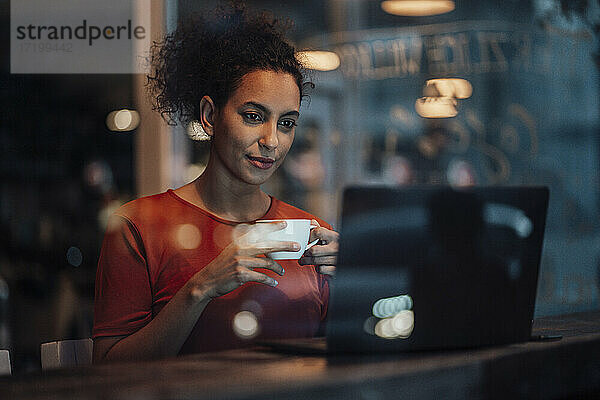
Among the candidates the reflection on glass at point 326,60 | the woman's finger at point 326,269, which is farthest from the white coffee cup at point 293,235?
the reflection on glass at point 326,60

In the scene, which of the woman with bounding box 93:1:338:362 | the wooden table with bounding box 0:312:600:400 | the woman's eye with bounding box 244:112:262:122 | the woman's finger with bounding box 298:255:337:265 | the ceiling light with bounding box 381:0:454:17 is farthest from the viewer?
the ceiling light with bounding box 381:0:454:17

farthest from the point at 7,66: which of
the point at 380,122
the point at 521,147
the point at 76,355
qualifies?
the point at 521,147

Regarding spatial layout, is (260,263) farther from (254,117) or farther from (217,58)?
(217,58)

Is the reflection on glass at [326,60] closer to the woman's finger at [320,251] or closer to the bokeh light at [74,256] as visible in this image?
the bokeh light at [74,256]

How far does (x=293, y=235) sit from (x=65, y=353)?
0.58 meters

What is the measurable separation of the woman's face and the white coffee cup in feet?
1.54

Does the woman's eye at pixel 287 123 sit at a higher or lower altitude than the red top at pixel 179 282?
higher

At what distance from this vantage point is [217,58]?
1777 mm

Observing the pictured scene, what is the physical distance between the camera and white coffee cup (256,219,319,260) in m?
1.16

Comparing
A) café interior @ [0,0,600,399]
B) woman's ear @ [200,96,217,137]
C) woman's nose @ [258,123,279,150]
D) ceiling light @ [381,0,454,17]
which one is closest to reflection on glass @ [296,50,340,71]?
café interior @ [0,0,600,399]

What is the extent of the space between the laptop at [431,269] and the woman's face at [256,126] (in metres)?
0.65

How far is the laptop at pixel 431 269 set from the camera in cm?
96

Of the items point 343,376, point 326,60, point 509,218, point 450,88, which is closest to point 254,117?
point 509,218

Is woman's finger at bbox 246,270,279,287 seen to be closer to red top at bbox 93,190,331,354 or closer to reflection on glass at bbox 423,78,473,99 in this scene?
red top at bbox 93,190,331,354
